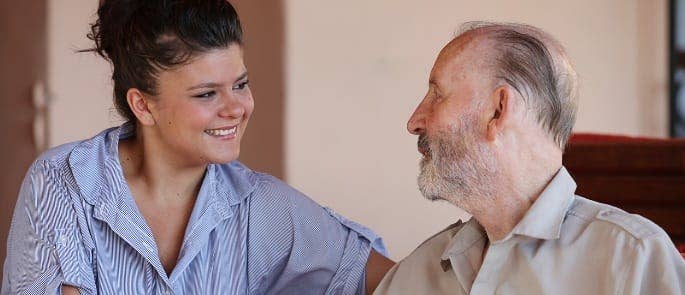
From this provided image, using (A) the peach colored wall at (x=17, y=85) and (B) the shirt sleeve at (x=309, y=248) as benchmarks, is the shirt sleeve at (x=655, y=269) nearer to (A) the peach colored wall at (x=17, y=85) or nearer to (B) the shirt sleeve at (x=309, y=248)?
(B) the shirt sleeve at (x=309, y=248)

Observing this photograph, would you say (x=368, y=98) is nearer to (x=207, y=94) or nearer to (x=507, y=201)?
(x=207, y=94)

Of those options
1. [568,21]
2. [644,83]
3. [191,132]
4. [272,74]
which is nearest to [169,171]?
[191,132]

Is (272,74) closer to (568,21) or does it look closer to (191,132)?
(568,21)

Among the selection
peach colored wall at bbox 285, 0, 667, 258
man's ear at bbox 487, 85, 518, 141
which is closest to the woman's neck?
man's ear at bbox 487, 85, 518, 141

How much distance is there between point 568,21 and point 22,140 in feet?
8.36

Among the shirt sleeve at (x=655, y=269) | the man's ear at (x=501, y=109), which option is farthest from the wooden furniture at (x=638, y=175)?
the shirt sleeve at (x=655, y=269)

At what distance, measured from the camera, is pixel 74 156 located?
2.58 metres

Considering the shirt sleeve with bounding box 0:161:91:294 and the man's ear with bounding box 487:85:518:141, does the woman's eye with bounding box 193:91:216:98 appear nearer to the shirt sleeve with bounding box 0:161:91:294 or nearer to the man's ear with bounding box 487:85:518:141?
the shirt sleeve with bounding box 0:161:91:294

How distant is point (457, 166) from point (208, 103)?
2.33 ft

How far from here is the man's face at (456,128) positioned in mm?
1990

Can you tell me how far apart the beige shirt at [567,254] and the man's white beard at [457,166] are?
11cm

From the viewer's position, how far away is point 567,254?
189cm

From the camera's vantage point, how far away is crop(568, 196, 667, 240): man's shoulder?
180 centimetres

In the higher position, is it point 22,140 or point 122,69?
point 122,69
